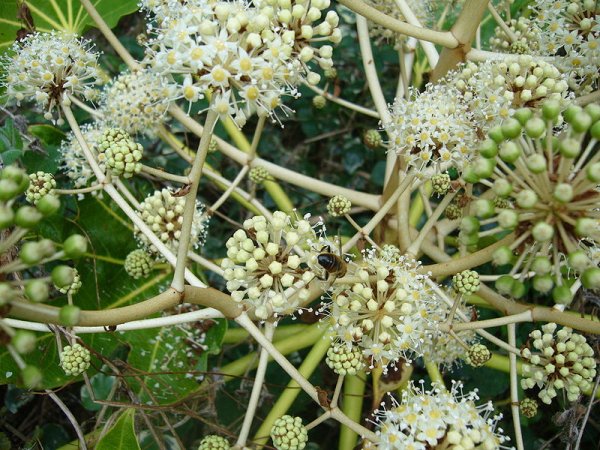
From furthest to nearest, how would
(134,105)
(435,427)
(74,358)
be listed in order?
(134,105) < (74,358) < (435,427)

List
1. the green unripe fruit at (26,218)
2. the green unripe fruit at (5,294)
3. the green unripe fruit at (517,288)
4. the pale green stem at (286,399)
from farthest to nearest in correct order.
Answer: the pale green stem at (286,399) < the green unripe fruit at (517,288) < the green unripe fruit at (26,218) < the green unripe fruit at (5,294)

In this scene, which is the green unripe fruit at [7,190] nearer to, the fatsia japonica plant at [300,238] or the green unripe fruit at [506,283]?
the fatsia japonica plant at [300,238]

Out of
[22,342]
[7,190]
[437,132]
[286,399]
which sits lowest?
[286,399]

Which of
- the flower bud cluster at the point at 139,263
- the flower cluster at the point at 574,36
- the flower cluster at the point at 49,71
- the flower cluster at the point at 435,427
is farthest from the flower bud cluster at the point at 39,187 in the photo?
the flower cluster at the point at 574,36

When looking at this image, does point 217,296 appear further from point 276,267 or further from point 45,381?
point 45,381

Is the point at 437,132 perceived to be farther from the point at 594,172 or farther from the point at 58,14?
the point at 58,14

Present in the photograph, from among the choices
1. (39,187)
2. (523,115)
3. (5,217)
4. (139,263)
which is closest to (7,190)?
(5,217)

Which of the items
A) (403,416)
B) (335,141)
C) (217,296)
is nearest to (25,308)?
(217,296)

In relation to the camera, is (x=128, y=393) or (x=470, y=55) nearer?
(x=470, y=55)
